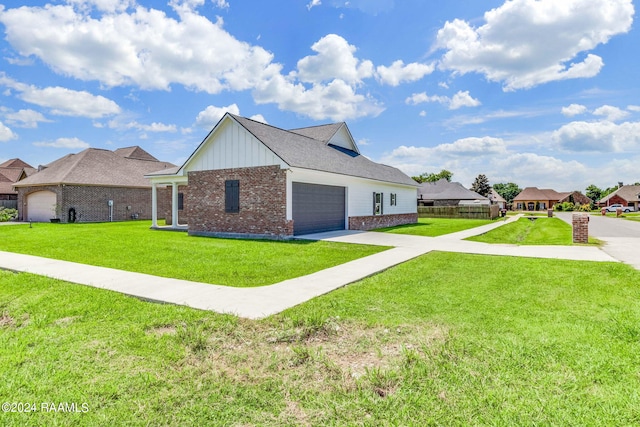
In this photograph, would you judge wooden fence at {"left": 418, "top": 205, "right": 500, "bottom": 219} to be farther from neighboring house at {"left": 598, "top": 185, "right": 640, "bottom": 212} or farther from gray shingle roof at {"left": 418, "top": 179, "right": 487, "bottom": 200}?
neighboring house at {"left": 598, "top": 185, "right": 640, "bottom": 212}

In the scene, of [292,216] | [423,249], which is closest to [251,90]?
[292,216]

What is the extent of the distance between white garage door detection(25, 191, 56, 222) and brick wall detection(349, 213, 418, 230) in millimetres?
22263

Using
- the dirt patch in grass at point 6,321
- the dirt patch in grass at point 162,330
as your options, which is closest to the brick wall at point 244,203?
the dirt patch in grass at point 6,321

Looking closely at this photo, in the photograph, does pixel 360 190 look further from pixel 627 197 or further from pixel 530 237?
pixel 627 197

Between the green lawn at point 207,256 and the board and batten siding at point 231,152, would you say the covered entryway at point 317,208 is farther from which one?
the green lawn at point 207,256

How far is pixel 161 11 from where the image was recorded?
13.1 metres

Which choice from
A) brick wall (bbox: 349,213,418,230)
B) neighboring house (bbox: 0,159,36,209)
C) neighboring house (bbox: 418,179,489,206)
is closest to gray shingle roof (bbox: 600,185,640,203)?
neighboring house (bbox: 418,179,489,206)

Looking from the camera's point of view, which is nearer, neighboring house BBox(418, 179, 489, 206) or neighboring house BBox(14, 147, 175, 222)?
neighboring house BBox(14, 147, 175, 222)

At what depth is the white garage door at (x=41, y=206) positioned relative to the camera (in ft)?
84.3

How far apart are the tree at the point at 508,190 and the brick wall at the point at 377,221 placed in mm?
92098

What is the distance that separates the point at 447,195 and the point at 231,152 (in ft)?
127

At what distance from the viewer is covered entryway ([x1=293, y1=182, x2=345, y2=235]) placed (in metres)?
15.7

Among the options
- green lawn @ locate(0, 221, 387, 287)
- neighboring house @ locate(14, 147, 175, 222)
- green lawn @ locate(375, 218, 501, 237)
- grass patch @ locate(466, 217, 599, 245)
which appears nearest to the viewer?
green lawn @ locate(0, 221, 387, 287)

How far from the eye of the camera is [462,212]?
1411 inches
